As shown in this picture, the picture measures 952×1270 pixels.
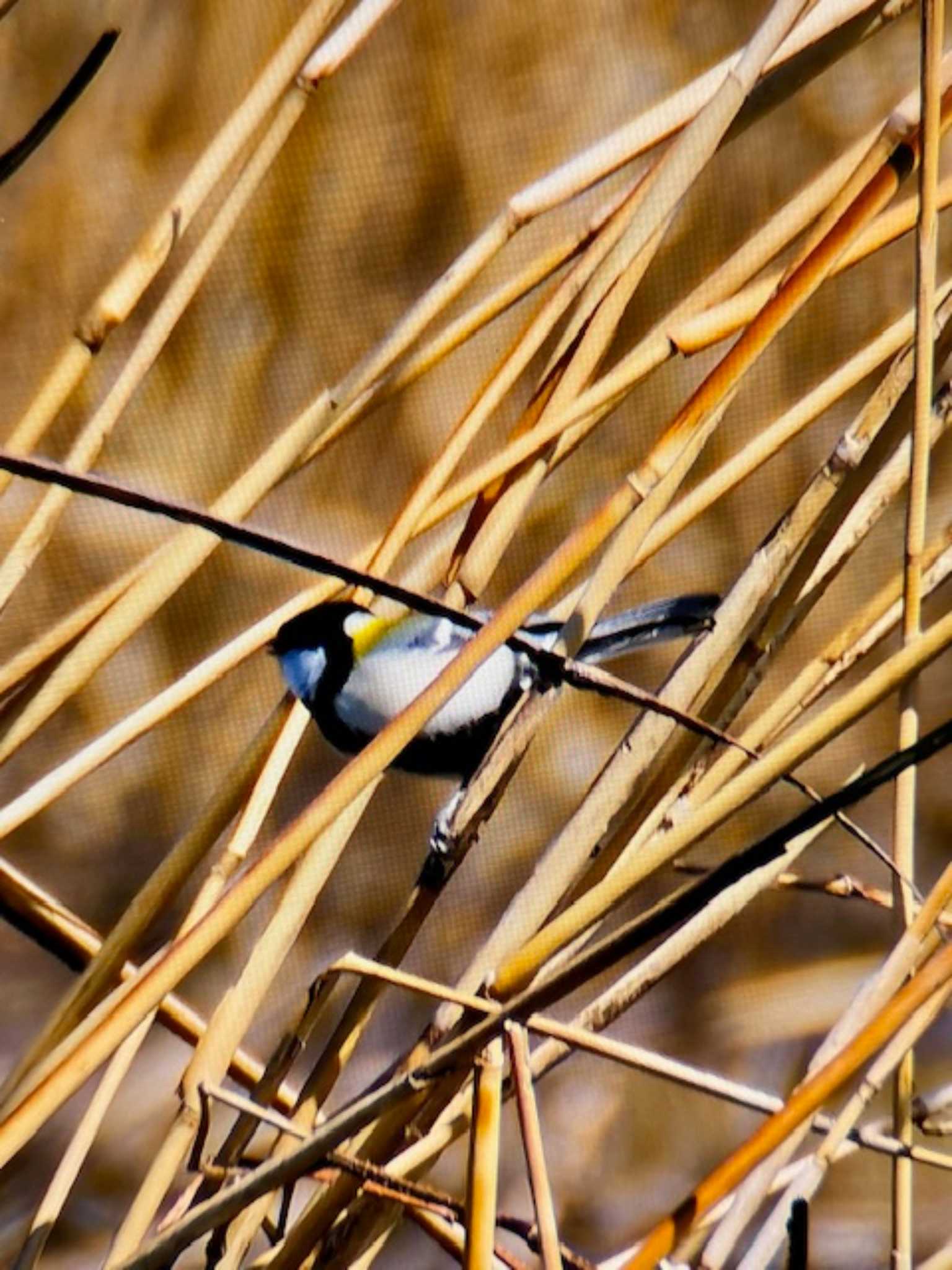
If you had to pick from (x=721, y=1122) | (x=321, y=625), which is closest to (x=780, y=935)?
(x=721, y=1122)

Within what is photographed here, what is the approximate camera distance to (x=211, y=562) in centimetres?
113

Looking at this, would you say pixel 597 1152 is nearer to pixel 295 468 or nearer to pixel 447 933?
pixel 447 933

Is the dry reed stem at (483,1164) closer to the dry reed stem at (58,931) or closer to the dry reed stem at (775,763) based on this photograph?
the dry reed stem at (775,763)

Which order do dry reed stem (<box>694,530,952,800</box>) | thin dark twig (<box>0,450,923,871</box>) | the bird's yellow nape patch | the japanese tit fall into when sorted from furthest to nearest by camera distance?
the bird's yellow nape patch, the japanese tit, dry reed stem (<box>694,530,952,800</box>), thin dark twig (<box>0,450,923,871</box>)

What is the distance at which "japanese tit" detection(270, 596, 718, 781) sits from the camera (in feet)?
2.58

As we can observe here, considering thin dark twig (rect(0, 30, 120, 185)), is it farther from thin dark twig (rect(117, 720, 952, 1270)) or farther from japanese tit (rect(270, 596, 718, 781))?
thin dark twig (rect(117, 720, 952, 1270))

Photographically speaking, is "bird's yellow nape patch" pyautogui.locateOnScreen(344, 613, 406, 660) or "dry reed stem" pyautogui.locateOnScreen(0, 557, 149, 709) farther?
"bird's yellow nape patch" pyautogui.locateOnScreen(344, 613, 406, 660)

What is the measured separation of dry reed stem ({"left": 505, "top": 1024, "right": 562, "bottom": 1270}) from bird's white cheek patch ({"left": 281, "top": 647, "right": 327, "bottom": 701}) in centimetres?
42

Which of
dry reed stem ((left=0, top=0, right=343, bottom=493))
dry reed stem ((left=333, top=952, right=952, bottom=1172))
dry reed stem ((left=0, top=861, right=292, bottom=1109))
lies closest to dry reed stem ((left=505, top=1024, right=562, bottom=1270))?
dry reed stem ((left=333, top=952, right=952, bottom=1172))

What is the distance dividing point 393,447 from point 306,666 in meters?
0.35

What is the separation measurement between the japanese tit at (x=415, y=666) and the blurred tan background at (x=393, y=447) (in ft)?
0.71

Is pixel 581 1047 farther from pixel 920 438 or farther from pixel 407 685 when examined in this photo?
pixel 407 685

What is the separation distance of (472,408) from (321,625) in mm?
231

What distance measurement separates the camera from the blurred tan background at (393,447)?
3.49ft
